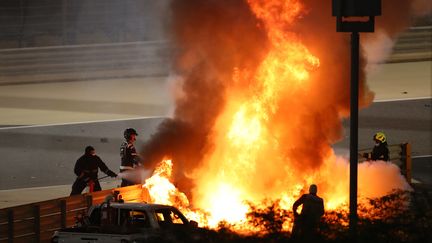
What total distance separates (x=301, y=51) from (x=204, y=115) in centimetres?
192

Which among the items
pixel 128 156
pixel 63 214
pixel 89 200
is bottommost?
pixel 63 214

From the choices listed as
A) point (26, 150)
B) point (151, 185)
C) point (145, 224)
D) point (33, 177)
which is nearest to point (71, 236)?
point (145, 224)

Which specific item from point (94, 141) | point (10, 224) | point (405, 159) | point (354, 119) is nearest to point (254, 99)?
point (10, 224)

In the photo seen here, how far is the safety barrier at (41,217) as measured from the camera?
53.7 ft

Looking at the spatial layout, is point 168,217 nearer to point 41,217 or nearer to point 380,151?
point 41,217

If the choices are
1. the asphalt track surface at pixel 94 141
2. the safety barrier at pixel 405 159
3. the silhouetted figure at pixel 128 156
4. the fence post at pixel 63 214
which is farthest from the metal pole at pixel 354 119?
the asphalt track surface at pixel 94 141

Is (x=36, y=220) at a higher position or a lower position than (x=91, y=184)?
lower

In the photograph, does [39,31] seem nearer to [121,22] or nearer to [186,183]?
[121,22]

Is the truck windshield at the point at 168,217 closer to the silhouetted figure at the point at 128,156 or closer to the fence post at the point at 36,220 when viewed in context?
the fence post at the point at 36,220

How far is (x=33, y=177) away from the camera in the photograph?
24.1 metres

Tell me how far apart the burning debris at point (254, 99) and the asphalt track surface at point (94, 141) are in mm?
5145

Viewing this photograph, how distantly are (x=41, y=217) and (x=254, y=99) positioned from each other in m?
4.26

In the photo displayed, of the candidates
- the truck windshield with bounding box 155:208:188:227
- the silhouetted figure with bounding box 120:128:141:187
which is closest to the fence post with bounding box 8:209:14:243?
the truck windshield with bounding box 155:208:188:227

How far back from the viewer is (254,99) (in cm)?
1917
